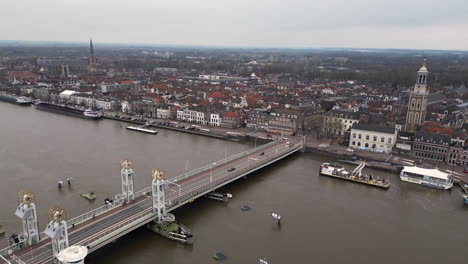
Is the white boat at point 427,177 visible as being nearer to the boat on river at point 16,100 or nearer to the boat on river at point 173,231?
the boat on river at point 173,231

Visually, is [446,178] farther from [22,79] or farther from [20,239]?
[22,79]

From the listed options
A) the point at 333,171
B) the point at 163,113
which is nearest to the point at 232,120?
the point at 163,113

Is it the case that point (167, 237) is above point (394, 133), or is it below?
below

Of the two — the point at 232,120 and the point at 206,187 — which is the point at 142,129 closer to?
the point at 232,120

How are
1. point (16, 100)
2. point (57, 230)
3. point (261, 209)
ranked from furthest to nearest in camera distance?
point (16, 100) → point (261, 209) → point (57, 230)

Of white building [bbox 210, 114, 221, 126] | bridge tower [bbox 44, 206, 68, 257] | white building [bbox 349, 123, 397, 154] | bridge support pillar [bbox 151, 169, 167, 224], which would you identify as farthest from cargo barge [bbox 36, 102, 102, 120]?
bridge tower [bbox 44, 206, 68, 257]

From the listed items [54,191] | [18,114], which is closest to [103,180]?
[54,191]
